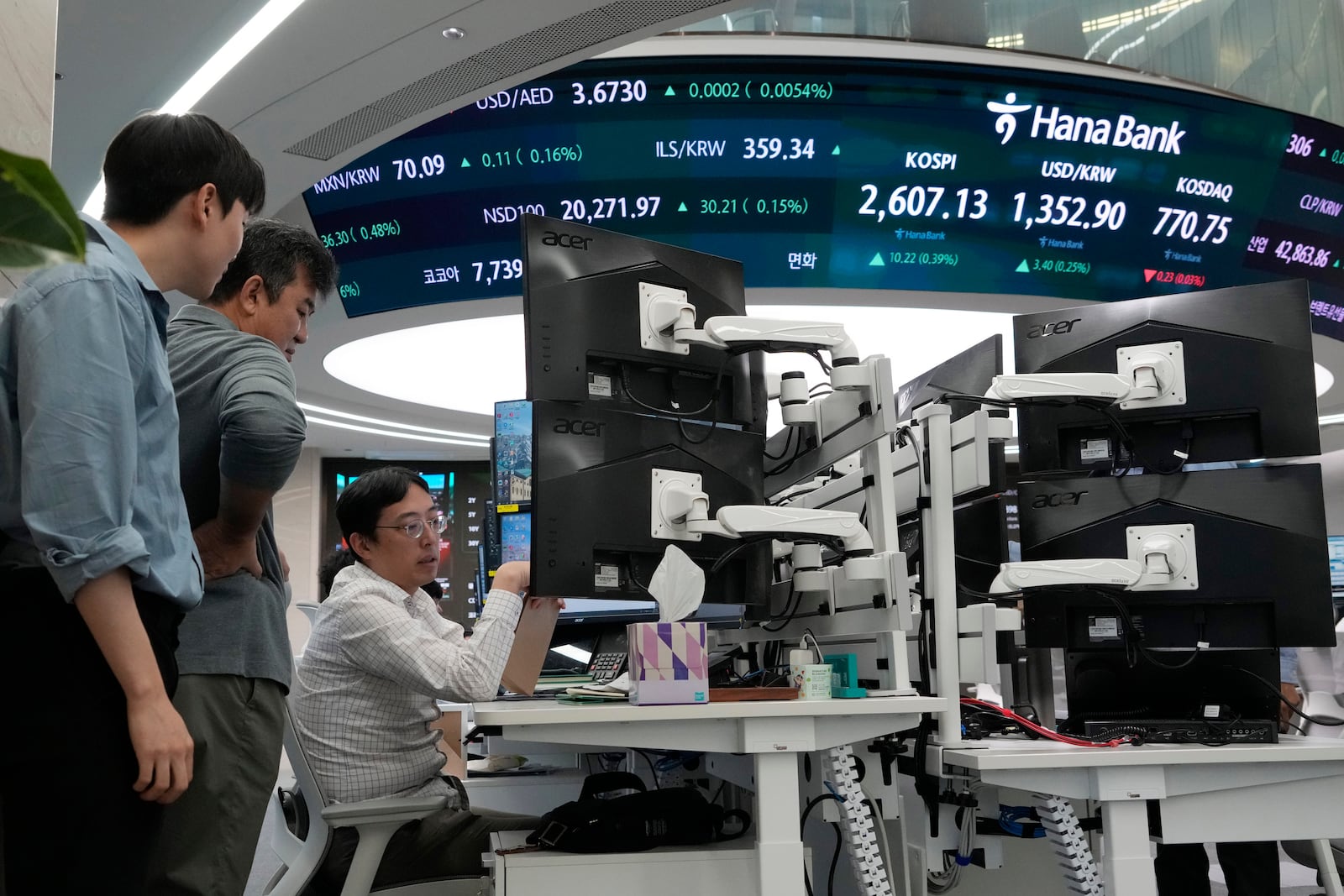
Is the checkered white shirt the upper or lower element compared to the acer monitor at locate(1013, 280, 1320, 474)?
lower

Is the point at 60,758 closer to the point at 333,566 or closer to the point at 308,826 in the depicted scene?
the point at 308,826

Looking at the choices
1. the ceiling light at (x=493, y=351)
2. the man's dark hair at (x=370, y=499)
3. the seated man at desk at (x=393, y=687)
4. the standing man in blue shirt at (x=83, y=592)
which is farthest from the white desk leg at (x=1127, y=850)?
the ceiling light at (x=493, y=351)

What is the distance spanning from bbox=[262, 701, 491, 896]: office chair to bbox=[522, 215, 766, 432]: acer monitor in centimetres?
77

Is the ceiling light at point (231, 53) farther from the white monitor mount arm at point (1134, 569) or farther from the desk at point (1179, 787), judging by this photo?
the desk at point (1179, 787)

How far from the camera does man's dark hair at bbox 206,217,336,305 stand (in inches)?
61.9

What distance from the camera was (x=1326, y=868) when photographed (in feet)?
7.81

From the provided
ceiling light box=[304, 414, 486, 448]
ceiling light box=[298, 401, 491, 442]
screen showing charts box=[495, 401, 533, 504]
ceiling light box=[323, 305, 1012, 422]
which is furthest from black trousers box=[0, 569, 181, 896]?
ceiling light box=[304, 414, 486, 448]

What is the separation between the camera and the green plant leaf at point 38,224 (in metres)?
0.33

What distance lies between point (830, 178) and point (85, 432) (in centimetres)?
396

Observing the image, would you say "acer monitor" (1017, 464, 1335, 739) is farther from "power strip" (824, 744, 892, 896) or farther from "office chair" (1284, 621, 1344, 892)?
"office chair" (1284, 621, 1344, 892)

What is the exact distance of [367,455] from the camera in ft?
29.1

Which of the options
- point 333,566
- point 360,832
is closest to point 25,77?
point 360,832

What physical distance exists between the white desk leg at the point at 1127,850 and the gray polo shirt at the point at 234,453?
127cm

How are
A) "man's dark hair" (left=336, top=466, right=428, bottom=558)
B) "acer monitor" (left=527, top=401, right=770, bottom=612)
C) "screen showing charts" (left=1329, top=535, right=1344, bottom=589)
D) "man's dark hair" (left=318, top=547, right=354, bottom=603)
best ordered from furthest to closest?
"screen showing charts" (left=1329, top=535, right=1344, bottom=589), "man's dark hair" (left=318, top=547, right=354, bottom=603), "man's dark hair" (left=336, top=466, right=428, bottom=558), "acer monitor" (left=527, top=401, right=770, bottom=612)
